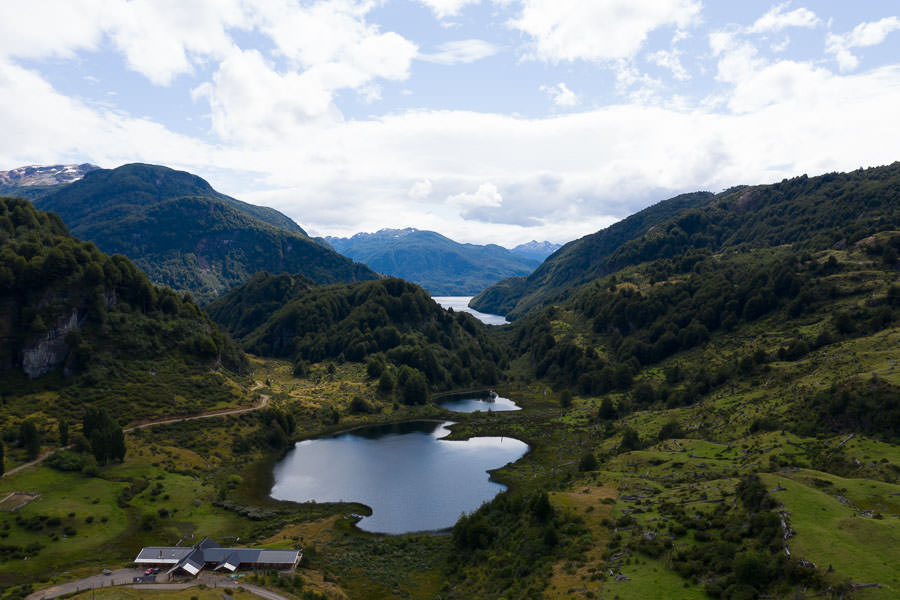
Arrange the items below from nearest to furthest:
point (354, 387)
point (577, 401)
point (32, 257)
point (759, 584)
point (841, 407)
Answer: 1. point (759, 584)
2. point (841, 407)
3. point (32, 257)
4. point (577, 401)
5. point (354, 387)

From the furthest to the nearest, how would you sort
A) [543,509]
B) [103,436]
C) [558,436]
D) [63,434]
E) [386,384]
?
1. [386,384]
2. [558,436]
3. [63,434]
4. [103,436]
5. [543,509]

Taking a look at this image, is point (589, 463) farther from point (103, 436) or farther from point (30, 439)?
point (30, 439)

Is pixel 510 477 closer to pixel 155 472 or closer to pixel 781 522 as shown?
pixel 781 522

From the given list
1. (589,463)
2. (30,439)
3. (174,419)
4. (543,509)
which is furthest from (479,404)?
(30,439)

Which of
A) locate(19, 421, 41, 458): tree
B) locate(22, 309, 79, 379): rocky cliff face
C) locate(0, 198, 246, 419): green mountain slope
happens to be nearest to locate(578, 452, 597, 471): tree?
locate(0, 198, 246, 419): green mountain slope

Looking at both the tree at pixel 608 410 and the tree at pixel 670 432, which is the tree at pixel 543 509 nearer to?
the tree at pixel 670 432

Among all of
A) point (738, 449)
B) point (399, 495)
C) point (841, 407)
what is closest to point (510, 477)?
point (399, 495)
